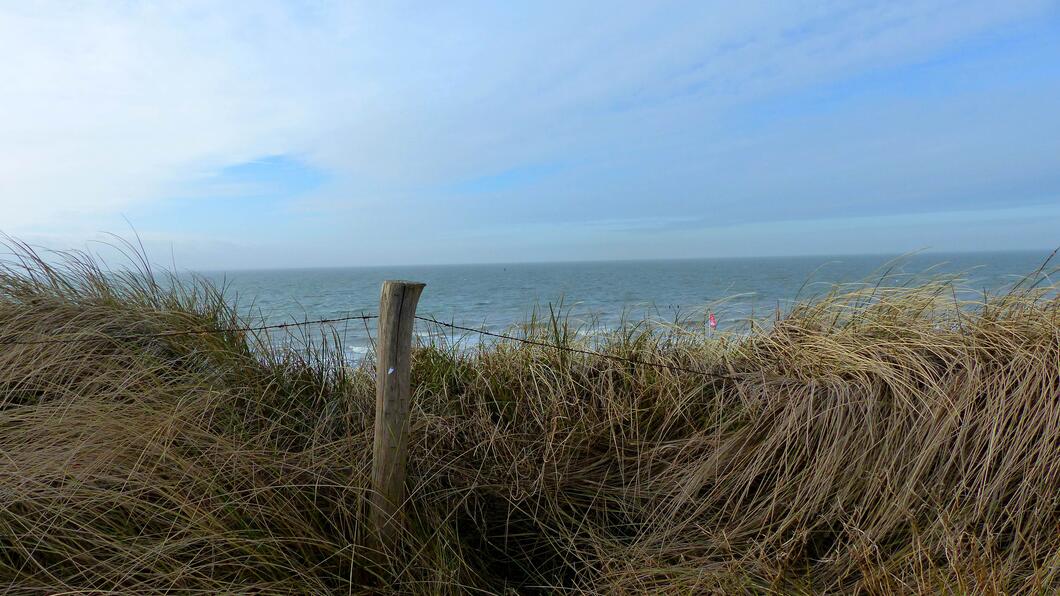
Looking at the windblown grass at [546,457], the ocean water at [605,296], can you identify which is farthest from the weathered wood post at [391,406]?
the ocean water at [605,296]

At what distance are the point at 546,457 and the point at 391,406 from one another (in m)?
1.04

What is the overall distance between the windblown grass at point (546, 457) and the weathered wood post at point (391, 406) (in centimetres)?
10

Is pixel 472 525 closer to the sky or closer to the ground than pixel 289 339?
closer to the ground

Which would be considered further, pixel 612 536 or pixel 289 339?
pixel 289 339

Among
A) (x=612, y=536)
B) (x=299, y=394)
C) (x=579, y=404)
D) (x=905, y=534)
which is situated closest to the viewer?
(x=905, y=534)

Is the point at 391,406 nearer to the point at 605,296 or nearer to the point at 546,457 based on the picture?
the point at 546,457

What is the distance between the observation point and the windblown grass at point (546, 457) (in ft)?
7.72

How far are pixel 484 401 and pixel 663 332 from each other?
5.37ft

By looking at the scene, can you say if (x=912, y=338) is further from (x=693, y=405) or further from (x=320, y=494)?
(x=320, y=494)

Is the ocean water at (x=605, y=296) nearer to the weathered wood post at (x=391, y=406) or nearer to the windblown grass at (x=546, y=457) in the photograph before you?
the windblown grass at (x=546, y=457)

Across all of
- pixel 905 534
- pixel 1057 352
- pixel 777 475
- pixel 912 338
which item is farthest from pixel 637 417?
pixel 1057 352

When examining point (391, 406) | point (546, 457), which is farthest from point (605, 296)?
point (391, 406)

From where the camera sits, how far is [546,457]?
330 centimetres

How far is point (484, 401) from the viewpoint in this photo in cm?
375
